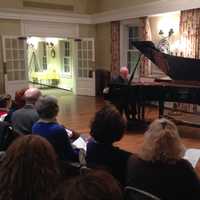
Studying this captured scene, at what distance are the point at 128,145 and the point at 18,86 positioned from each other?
5.71 metres

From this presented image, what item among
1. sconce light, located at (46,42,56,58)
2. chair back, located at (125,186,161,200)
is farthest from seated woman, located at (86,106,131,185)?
sconce light, located at (46,42,56,58)

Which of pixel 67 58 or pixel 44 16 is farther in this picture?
pixel 67 58

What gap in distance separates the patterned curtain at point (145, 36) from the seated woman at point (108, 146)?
6.54 meters

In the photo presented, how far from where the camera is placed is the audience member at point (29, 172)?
124cm

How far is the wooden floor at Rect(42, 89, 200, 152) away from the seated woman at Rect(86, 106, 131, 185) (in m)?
2.58

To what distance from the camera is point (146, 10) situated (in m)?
8.53

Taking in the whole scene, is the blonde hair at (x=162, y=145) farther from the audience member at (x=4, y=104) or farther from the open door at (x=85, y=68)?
the open door at (x=85, y=68)

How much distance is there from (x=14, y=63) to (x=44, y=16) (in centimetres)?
182

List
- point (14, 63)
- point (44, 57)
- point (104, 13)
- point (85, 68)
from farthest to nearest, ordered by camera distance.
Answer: point (44, 57) → point (85, 68) → point (104, 13) → point (14, 63)

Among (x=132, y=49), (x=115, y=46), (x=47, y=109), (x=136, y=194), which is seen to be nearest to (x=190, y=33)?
(x=132, y=49)

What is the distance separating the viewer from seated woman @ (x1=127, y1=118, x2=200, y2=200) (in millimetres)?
1729

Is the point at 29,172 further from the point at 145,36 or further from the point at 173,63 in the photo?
the point at 145,36

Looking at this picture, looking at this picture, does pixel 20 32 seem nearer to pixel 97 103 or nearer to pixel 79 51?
pixel 79 51

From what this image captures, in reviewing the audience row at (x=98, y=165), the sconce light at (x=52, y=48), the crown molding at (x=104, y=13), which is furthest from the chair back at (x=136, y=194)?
the sconce light at (x=52, y=48)
